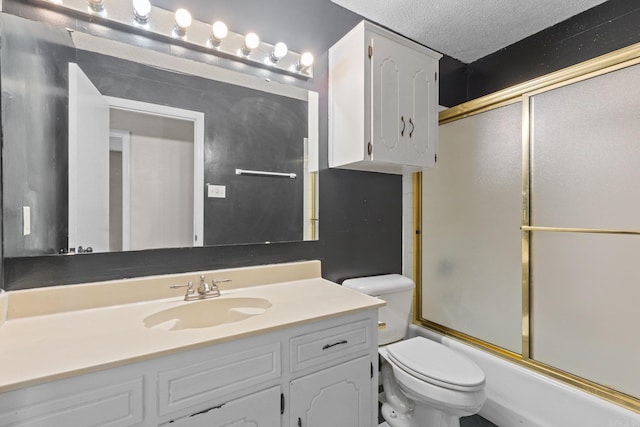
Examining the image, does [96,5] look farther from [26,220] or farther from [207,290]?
[207,290]

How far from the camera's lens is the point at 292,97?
1609 mm

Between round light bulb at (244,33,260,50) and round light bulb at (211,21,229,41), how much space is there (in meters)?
0.11

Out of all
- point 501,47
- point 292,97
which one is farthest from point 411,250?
point 501,47

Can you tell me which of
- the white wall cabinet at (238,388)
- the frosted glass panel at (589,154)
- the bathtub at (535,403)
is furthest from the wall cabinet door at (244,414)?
the frosted glass panel at (589,154)

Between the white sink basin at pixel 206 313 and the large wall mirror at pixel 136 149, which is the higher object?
the large wall mirror at pixel 136 149

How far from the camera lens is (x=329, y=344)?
1.10 m

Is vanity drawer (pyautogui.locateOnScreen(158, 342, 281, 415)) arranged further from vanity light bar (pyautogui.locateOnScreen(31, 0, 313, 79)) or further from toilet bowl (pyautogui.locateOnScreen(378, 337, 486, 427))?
vanity light bar (pyautogui.locateOnScreen(31, 0, 313, 79))

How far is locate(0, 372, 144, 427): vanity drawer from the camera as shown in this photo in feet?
2.22

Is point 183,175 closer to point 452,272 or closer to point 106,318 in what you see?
point 106,318

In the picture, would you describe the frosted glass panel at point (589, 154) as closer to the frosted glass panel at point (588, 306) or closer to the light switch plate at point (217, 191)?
the frosted glass panel at point (588, 306)

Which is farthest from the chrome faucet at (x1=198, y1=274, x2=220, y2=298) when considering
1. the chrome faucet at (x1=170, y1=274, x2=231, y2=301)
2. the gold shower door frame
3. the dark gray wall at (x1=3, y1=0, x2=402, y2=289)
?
the gold shower door frame

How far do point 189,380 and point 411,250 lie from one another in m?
1.66

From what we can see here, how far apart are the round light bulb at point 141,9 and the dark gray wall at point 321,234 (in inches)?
3.3

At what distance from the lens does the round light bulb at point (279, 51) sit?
151 cm
